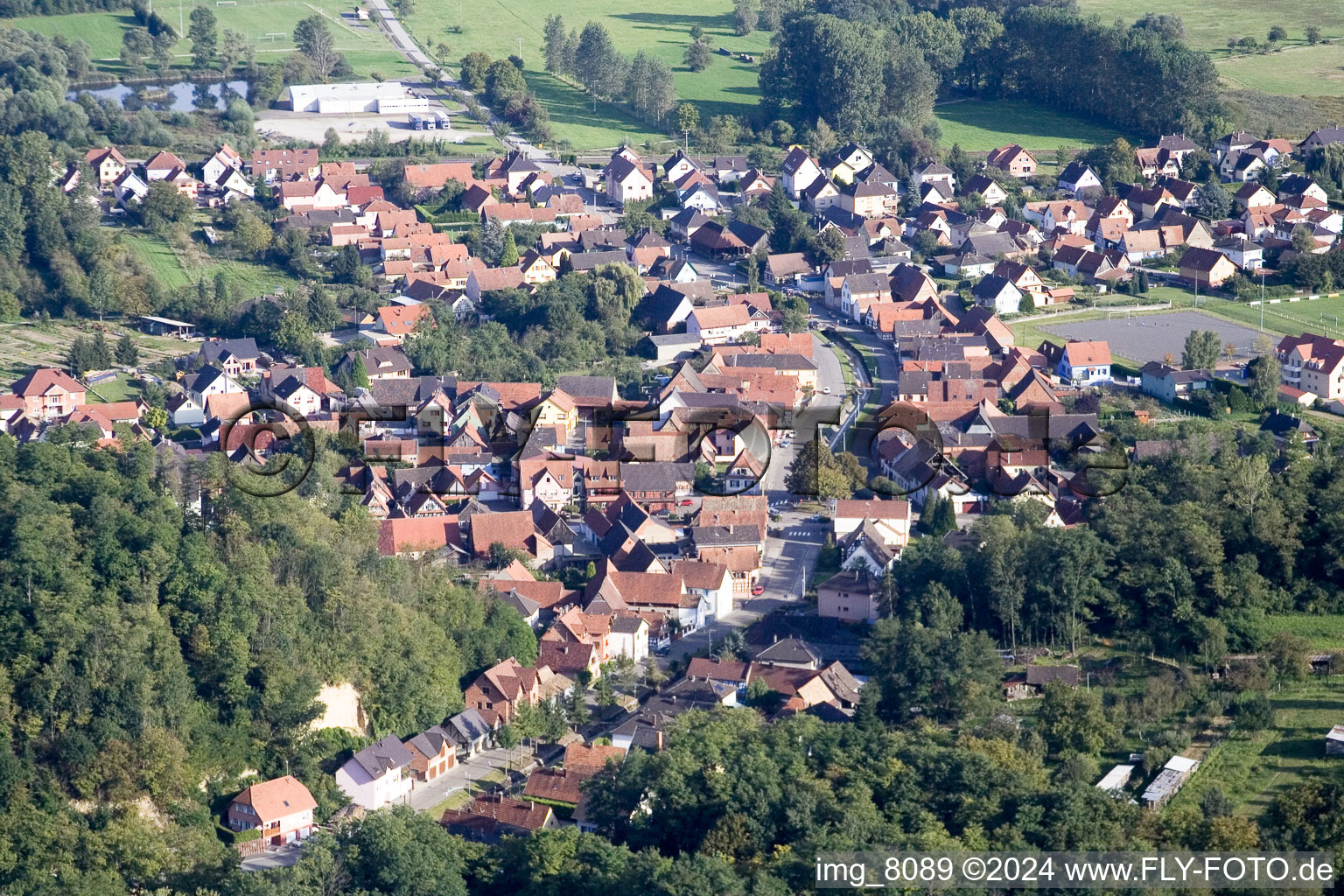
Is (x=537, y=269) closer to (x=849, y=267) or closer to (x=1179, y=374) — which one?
(x=849, y=267)

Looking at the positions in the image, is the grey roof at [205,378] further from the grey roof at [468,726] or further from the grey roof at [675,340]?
the grey roof at [468,726]

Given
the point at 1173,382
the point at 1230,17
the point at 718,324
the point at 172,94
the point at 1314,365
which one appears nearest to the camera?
the point at 1173,382

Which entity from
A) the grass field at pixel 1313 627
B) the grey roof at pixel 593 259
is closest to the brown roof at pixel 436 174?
the grey roof at pixel 593 259

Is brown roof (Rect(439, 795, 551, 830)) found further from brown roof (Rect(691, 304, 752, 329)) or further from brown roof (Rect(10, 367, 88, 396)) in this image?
brown roof (Rect(691, 304, 752, 329))

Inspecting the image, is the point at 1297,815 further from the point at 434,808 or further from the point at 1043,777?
the point at 434,808

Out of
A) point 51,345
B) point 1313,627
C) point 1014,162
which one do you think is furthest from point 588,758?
point 1014,162

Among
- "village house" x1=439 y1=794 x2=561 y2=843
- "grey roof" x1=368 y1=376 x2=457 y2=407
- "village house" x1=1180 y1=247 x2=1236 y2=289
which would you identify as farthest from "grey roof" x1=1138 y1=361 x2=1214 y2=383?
"village house" x1=439 y1=794 x2=561 y2=843
